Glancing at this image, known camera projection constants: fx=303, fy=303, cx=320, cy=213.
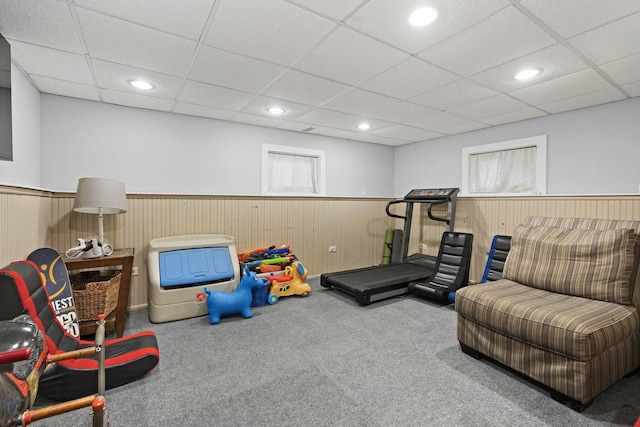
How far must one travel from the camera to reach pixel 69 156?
3270 millimetres

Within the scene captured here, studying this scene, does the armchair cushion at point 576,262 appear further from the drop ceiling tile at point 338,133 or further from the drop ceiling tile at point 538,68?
the drop ceiling tile at point 338,133

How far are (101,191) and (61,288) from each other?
92cm

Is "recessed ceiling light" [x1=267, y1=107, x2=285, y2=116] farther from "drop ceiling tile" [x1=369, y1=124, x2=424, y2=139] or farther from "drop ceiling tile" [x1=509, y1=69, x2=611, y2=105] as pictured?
"drop ceiling tile" [x1=509, y1=69, x2=611, y2=105]

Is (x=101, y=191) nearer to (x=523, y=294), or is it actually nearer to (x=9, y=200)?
(x=9, y=200)

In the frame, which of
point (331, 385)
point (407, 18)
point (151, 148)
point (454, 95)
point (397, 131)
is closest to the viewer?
point (407, 18)

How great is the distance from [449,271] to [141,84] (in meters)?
4.04

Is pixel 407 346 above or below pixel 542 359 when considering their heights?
below

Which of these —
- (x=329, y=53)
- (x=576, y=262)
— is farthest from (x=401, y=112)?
(x=576, y=262)

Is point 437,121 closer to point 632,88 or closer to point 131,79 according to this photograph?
point 632,88

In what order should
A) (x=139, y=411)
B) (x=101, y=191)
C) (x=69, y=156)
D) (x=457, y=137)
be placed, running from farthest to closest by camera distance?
(x=457, y=137) → (x=69, y=156) → (x=101, y=191) → (x=139, y=411)

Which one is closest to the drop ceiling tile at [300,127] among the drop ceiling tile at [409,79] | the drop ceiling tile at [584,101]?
the drop ceiling tile at [409,79]

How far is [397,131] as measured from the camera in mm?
4758

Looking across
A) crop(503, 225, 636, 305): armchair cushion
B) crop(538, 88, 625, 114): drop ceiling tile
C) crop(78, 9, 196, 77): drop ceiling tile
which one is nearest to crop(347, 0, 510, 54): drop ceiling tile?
crop(78, 9, 196, 77): drop ceiling tile

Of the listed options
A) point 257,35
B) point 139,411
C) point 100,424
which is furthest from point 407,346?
point 257,35
